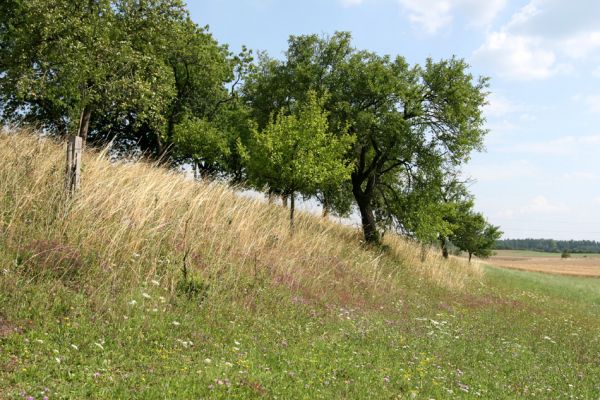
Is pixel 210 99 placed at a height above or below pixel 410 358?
above

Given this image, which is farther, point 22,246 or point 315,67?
point 315,67

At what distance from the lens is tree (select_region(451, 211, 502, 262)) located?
52531 mm

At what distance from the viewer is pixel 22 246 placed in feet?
23.2

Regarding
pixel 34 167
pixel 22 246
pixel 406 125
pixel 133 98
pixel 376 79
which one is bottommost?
pixel 22 246

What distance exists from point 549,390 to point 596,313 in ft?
54.6

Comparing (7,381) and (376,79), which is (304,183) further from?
(7,381)

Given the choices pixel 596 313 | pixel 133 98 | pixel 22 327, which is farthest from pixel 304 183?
pixel 596 313

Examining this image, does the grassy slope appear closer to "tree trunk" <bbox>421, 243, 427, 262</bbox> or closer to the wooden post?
the wooden post

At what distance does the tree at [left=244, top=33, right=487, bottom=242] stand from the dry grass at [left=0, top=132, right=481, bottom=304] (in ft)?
32.6

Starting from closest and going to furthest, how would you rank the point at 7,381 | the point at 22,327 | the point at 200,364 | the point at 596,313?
the point at 7,381 < the point at 22,327 < the point at 200,364 < the point at 596,313

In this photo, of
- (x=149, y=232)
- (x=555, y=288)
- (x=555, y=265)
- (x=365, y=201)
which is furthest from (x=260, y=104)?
(x=555, y=265)

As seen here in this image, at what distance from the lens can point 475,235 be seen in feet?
182

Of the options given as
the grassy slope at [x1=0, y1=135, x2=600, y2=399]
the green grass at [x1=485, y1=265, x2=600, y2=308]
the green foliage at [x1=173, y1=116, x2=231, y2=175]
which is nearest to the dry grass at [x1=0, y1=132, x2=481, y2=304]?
the grassy slope at [x1=0, y1=135, x2=600, y2=399]

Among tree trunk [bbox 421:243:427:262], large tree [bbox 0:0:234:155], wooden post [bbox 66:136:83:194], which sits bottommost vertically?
tree trunk [bbox 421:243:427:262]
